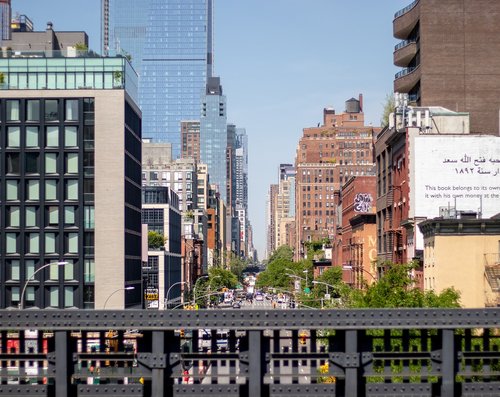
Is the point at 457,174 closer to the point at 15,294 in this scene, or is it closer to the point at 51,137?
the point at 51,137

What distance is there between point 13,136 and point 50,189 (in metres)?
6.18

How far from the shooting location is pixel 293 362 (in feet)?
44.4

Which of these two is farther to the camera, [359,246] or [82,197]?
[359,246]

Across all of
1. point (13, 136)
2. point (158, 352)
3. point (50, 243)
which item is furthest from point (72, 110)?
point (158, 352)

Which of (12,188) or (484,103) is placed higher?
(484,103)

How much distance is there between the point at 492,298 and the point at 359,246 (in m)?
56.7

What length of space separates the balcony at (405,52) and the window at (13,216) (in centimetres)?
3827

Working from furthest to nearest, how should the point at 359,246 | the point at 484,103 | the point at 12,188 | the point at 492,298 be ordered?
the point at 359,246
the point at 12,188
the point at 484,103
the point at 492,298

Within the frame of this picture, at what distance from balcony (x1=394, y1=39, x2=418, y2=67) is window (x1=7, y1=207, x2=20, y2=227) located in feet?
126

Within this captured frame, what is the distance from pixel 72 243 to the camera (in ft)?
324

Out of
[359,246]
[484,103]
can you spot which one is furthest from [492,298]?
[359,246]

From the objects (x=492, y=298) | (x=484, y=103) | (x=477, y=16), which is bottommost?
(x=492, y=298)

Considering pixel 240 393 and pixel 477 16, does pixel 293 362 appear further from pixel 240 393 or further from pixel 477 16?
pixel 477 16

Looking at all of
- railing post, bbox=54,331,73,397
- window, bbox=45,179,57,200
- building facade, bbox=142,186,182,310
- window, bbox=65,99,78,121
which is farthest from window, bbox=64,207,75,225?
railing post, bbox=54,331,73,397
